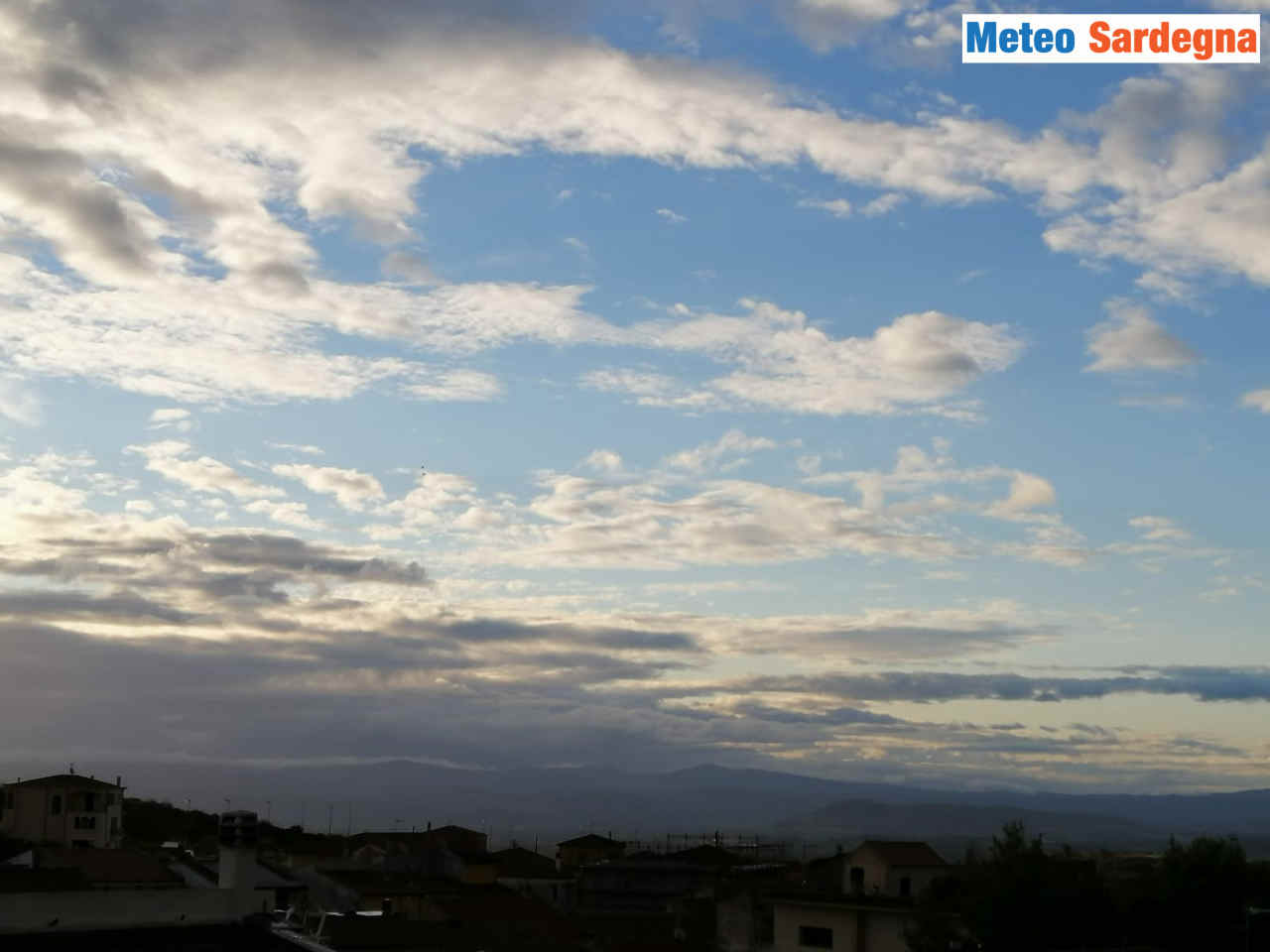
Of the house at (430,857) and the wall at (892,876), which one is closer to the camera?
the wall at (892,876)

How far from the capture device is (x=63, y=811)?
10931 cm

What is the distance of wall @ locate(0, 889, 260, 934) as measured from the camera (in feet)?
84.3

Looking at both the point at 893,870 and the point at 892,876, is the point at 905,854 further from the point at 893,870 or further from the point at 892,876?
the point at 892,876

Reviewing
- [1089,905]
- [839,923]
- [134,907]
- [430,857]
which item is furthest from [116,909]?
[430,857]

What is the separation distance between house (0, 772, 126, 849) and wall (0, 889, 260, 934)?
88805 millimetres

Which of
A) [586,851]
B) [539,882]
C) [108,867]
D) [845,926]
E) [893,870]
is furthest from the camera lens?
[586,851]

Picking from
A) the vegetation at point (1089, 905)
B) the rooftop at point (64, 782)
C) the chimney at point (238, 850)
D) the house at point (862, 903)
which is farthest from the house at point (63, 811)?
the chimney at point (238, 850)

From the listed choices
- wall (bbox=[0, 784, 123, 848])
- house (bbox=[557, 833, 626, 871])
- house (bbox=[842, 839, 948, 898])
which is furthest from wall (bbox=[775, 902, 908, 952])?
wall (bbox=[0, 784, 123, 848])

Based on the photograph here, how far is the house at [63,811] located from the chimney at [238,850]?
284ft

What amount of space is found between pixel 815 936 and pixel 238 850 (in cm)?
4678

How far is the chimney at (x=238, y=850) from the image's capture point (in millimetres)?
27891

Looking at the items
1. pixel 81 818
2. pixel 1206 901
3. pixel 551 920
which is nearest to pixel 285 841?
pixel 81 818

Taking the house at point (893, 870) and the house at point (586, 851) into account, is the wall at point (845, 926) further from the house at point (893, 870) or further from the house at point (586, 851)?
the house at point (586, 851)

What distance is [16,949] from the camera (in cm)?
2473
